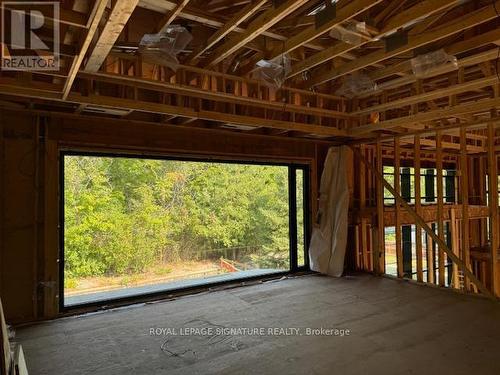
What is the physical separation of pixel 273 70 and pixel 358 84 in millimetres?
1217

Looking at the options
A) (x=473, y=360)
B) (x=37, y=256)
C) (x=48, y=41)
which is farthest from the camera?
(x=37, y=256)

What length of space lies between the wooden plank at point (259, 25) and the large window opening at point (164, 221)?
20.7 ft

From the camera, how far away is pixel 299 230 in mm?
5949

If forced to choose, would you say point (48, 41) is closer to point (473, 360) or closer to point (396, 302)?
point (473, 360)

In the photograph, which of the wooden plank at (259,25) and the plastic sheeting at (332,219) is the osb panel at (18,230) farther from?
the plastic sheeting at (332,219)

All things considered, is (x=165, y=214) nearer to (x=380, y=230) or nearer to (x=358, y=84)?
(x=380, y=230)

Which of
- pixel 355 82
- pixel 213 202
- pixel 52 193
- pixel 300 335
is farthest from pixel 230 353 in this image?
pixel 213 202

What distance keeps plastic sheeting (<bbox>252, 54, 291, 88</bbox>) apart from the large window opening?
5.97m

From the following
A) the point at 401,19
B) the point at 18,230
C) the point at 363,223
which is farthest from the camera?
the point at 363,223

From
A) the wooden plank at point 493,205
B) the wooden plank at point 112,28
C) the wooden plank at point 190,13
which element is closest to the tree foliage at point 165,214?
the wooden plank at point 493,205

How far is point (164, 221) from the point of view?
39.1ft

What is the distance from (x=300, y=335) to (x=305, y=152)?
3354 mm

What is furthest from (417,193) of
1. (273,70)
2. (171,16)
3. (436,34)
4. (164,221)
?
(164,221)

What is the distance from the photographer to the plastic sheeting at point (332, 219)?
5.47 m
